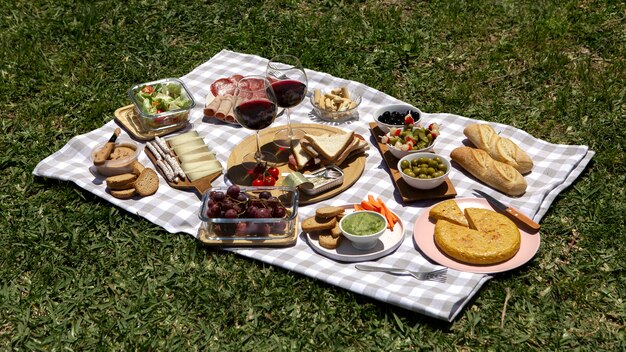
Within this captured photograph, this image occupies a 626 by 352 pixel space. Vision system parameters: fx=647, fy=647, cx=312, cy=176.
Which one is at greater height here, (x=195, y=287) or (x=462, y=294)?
(x=462, y=294)

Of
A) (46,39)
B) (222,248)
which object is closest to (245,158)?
(222,248)

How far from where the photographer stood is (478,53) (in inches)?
285

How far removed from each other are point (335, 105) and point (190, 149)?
1438 millimetres

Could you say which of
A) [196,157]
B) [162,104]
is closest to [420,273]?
[196,157]

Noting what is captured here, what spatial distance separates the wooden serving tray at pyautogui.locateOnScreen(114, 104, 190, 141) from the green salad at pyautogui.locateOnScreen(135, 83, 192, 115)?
188 millimetres

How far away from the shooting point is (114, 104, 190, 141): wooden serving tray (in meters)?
5.99

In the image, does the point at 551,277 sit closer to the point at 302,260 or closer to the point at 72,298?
the point at 302,260

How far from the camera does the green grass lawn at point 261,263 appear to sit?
13.8 feet

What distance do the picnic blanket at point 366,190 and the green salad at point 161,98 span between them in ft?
0.75

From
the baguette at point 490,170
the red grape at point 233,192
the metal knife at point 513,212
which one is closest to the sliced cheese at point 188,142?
the red grape at point 233,192

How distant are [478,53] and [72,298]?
499 centimetres

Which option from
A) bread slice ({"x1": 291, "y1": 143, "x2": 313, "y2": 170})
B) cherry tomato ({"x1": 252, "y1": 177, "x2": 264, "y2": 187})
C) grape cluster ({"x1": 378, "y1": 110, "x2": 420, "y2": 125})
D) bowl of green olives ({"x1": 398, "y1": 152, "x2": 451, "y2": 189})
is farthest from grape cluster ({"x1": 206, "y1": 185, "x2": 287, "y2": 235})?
grape cluster ({"x1": 378, "y1": 110, "x2": 420, "y2": 125})

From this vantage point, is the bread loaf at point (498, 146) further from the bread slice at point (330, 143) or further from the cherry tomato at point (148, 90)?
the cherry tomato at point (148, 90)

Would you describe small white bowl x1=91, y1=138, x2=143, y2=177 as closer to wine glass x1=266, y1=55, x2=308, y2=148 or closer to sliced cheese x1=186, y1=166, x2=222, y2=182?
sliced cheese x1=186, y1=166, x2=222, y2=182
